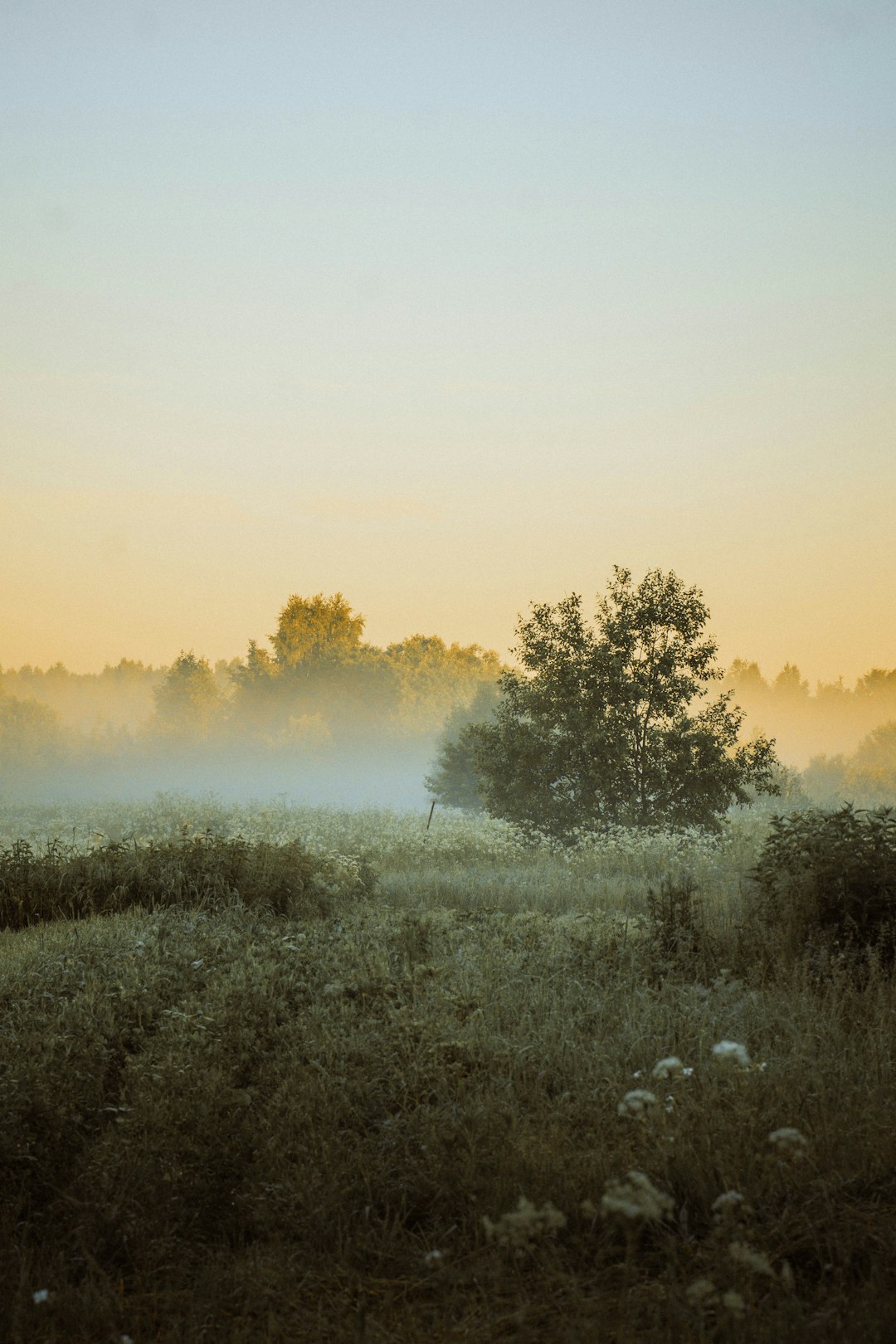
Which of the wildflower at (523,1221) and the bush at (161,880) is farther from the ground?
the wildflower at (523,1221)

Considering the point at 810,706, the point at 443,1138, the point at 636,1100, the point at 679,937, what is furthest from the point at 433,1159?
the point at 810,706

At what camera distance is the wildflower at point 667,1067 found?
3.62 metres

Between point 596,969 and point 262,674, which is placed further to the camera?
point 262,674

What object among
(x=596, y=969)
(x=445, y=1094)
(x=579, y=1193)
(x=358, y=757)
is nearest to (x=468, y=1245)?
(x=579, y=1193)

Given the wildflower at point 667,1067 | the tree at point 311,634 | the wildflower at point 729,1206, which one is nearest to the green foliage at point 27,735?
the tree at point 311,634

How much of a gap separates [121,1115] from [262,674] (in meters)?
72.0

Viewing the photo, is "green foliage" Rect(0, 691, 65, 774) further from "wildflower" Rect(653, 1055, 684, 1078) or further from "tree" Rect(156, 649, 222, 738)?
"wildflower" Rect(653, 1055, 684, 1078)

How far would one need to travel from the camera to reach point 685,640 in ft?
73.2

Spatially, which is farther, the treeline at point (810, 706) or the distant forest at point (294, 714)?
the treeline at point (810, 706)

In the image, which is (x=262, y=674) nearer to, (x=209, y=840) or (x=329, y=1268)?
(x=209, y=840)

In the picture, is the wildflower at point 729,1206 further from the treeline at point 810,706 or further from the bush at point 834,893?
the treeline at point 810,706

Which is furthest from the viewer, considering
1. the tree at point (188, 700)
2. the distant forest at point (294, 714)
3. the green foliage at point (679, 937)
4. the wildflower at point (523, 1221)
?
the tree at point (188, 700)

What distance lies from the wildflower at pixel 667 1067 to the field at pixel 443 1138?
0.10 ft

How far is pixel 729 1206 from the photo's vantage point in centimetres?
335
